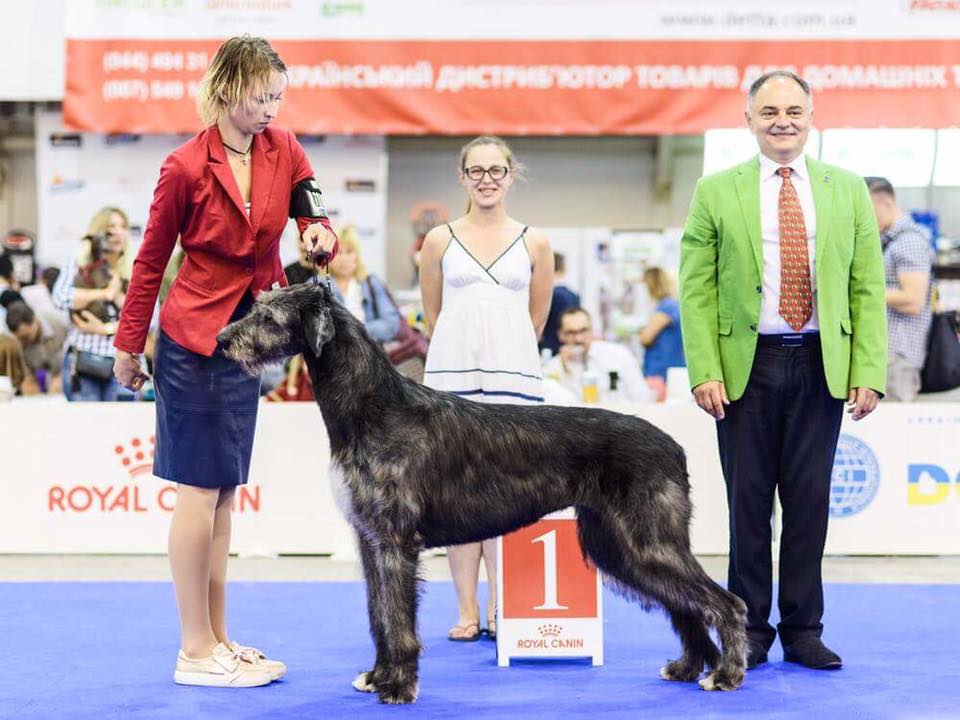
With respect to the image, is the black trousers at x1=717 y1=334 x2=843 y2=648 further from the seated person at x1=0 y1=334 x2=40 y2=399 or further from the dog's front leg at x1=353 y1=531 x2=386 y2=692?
the seated person at x1=0 y1=334 x2=40 y2=399

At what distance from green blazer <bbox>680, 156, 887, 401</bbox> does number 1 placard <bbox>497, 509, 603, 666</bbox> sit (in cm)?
70

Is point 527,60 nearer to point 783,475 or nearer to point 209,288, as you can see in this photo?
point 783,475

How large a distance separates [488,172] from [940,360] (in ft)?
11.7

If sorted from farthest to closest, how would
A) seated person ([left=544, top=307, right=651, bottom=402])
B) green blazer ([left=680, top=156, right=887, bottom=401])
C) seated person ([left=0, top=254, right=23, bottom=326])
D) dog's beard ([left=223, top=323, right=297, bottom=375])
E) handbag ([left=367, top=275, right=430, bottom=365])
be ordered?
seated person ([left=0, top=254, right=23, bottom=326])
handbag ([left=367, top=275, right=430, bottom=365])
seated person ([left=544, top=307, right=651, bottom=402])
green blazer ([left=680, top=156, right=887, bottom=401])
dog's beard ([left=223, top=323, right=297, bottom=375])

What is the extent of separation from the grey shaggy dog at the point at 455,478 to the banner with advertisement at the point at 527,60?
5291 mm

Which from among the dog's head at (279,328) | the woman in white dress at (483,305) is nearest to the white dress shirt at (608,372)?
the woman in white dress at (483,305)

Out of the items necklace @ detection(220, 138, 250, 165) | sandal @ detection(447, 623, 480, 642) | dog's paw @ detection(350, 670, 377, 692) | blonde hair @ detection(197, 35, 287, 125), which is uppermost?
blonde hair @ detection(197, 35, 287, 125)

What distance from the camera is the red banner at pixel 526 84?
8195mm

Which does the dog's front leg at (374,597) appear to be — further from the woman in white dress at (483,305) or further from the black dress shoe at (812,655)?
the black dress shoe at (812,655)

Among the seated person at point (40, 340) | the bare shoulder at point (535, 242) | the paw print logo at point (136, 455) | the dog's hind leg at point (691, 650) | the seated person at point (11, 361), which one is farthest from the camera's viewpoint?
the seated person at point (40, 340)

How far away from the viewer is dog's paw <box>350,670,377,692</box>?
3.34 meters

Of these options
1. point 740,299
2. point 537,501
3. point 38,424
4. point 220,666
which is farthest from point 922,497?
point 38,424

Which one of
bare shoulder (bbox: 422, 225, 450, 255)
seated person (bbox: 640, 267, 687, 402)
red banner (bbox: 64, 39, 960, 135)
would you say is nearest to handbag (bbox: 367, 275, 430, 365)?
seated person (bbox: 640, 267, 687, 402)

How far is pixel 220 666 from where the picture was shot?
340 cm
